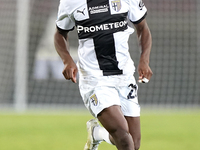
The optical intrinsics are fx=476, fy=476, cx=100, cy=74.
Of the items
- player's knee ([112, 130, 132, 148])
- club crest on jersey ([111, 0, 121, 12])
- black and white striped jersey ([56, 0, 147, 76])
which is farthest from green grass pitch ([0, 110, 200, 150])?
club crest on jersey ([111, 0, 121, 12])

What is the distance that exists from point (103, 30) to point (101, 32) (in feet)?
0.09

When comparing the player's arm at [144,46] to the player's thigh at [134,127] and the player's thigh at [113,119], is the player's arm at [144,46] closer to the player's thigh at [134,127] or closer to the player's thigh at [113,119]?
the player's thigh at [113,119]

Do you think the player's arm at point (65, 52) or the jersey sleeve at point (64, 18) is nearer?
the player's arm at point (65, 52)

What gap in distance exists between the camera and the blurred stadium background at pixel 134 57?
13086mm

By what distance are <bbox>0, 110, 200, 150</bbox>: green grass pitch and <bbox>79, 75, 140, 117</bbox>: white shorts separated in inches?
69.5

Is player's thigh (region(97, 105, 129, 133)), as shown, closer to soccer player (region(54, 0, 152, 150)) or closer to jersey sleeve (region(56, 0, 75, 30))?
soccer player (region(54, 0, 152, 150))

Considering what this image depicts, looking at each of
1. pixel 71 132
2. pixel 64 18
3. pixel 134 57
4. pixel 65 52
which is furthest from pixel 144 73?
pixel 134 57

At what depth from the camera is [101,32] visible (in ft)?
14.2

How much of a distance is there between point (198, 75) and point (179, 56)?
0.76 meters

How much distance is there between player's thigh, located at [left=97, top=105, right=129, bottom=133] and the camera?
3.99 m

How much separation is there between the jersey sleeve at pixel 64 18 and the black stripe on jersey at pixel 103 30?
0.14 metres

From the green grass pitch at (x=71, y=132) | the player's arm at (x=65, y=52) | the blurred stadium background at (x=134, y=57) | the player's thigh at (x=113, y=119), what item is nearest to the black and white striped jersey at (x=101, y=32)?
the player's arm at (x=65, y=52)

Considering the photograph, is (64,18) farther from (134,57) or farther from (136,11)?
(134,57)

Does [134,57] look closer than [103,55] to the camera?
No
